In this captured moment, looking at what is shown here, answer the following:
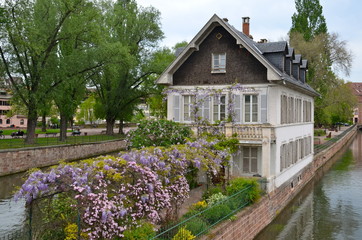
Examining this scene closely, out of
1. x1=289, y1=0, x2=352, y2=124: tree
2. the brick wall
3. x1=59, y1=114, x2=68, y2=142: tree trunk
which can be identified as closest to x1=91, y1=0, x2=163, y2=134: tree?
x1=59, y1=114, x2=68, y2=142: tree trunk

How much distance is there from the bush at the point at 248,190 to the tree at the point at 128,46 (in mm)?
33517

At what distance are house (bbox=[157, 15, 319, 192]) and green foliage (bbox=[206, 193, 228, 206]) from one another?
14.2ft

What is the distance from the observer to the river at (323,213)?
17391 mm

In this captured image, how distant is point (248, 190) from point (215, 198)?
206cm

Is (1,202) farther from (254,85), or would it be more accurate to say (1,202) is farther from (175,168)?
(254,85)

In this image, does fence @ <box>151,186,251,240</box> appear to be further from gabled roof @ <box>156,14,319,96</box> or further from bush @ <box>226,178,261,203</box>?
gabled roof @ <box>156,14,319,96</box>

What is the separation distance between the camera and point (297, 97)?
2633 centimetres

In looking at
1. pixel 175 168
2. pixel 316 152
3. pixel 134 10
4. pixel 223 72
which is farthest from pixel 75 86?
pixel 175 168

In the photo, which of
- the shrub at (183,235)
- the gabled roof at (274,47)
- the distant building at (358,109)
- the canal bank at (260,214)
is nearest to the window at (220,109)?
the gabled roof at (274,47)

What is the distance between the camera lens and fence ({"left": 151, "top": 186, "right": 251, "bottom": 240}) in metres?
11.0

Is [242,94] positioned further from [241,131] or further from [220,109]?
[241,131]

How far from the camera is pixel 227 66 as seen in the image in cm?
2239

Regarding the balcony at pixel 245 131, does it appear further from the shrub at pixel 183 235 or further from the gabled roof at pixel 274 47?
the shrub at pixel 183 235

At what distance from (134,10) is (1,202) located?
3619 centimetres
